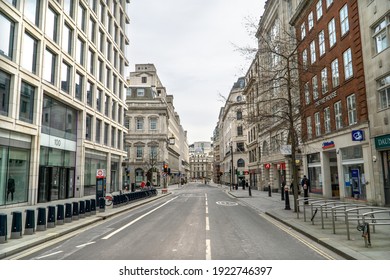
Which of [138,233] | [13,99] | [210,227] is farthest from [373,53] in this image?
[13,99]

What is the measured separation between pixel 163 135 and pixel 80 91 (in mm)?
42327

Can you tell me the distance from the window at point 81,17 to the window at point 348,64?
24.8 metres

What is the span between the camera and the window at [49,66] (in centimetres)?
2320

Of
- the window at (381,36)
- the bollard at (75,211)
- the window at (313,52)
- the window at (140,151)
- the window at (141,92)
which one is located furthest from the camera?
the window at (141,92)

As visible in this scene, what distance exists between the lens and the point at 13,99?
18.9 meters

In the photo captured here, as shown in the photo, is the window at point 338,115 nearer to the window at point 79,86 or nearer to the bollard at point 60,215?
the bollard at point 60,215

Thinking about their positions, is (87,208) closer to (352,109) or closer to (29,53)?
(29,53)

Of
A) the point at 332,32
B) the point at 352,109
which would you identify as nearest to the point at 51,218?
the point at 352,109

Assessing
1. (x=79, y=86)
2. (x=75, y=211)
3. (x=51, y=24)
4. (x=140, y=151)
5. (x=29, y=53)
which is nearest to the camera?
(x=75, y=211)

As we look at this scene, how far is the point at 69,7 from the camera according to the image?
27.8 metres

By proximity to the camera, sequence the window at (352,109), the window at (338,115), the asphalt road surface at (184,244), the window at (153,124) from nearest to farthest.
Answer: the asphalt road surface at (184,244)
the window at (352,109)
the window at (338,115)
the window at (153,124)

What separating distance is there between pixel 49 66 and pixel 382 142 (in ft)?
81.2

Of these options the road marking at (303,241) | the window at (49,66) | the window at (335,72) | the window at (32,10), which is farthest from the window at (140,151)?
the road marking at (303,241)

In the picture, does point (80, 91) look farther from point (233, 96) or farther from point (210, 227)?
point (233, 96)
